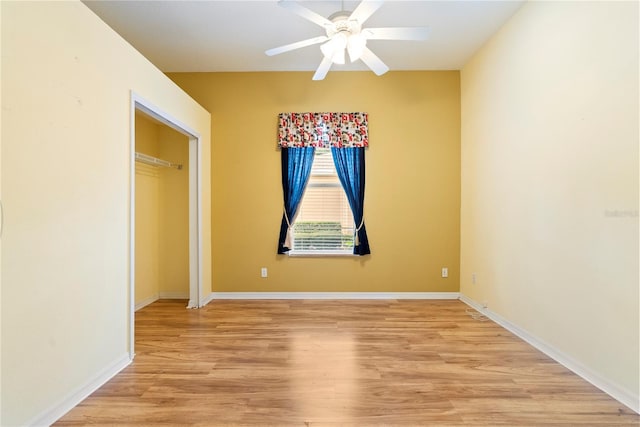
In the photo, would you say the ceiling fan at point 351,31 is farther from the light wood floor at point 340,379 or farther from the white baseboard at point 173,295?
the white baseboard at point 173,295

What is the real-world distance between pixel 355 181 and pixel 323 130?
78 cm

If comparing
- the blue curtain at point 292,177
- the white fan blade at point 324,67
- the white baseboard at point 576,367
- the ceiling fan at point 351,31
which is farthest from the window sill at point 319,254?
the ceiling fan at point 351,31

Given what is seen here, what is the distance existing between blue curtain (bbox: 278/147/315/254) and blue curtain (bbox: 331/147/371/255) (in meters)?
0.37

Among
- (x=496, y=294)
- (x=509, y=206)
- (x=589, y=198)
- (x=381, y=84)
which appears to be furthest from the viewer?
(x=381, y=84)

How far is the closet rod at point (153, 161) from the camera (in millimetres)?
3183

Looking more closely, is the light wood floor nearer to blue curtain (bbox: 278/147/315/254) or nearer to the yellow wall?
the yellow wall

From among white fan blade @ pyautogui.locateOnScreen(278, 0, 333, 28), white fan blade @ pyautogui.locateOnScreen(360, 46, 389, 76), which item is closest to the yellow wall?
white fan blade @ pyautogui.locateOnScreen(360, 46, 389, 76)

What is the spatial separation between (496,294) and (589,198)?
142 cm

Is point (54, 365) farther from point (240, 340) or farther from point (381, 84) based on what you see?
point (381, 84)

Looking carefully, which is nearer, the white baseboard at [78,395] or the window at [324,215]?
the white baseboard at [78,395]

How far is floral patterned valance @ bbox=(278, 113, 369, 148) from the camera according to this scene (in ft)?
12.2


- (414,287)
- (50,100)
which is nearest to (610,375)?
(414,287)

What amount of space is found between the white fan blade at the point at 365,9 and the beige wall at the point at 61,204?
1.69m

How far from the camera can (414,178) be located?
150 inches
